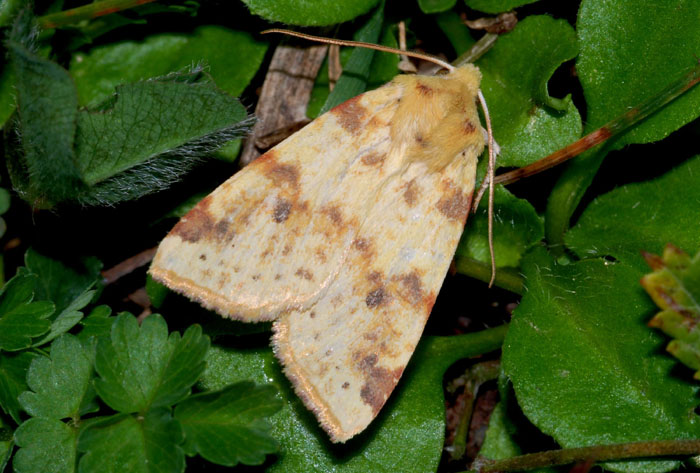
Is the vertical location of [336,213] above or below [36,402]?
above

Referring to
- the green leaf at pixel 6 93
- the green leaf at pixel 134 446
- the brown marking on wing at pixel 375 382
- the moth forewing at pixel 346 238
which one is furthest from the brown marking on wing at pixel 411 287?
the green leaf at pixel 6 93

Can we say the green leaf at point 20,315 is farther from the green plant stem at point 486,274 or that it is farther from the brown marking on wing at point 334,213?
the green plant stem at point 486,274

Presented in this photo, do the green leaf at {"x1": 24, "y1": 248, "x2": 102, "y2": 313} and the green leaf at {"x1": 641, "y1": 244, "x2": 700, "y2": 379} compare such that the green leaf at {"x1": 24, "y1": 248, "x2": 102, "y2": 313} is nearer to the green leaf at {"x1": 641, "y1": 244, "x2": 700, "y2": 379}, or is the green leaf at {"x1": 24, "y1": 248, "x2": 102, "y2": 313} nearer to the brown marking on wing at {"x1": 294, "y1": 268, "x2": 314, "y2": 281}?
the brown marking on wing at {"x1": 294, "y1": 268, "x2": 314, "y2": 281}

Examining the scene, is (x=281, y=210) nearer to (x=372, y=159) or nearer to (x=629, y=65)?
(x=372, y=159)

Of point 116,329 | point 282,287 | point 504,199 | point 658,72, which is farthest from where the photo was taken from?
point 504,199

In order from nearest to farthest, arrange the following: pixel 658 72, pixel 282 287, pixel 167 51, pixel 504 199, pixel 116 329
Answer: pixel 116 329 → pixel 282 287 → pixel 658 72 → pixel 504 199 → pixel 167 51

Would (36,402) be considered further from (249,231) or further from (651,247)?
(651,247)

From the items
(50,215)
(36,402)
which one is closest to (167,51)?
(50,215)
